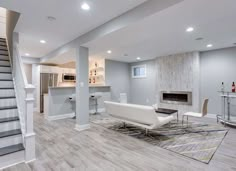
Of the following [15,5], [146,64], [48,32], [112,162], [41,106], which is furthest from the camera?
[146,64]

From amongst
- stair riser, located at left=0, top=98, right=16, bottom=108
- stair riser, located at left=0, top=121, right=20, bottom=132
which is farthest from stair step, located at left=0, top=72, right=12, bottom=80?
stair riser, located at left=0, top=121, right=20, bottom=132

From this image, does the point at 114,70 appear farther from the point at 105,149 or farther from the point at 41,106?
the point at 105,149

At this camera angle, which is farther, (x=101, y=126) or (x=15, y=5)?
(x=101, y=126)

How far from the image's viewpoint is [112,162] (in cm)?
240

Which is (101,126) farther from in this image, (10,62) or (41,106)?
(41,106)

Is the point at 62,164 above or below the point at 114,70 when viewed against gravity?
below

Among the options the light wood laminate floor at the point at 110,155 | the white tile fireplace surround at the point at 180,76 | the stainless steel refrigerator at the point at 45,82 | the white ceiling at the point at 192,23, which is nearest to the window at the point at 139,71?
the white tile fireplace surround at the point at 180,76

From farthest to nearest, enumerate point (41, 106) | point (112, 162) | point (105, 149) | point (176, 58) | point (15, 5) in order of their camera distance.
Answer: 1. point (41, 106)
2. point (176, 58)
3. point (105, 149)
4. point (15, 5)
5. point (112, 162)

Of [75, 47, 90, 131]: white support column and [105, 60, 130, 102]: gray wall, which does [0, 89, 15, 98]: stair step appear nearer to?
[75, 47, 90, 131]: white support column

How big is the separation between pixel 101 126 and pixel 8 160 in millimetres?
2534

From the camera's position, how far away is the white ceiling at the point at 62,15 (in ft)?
8.27

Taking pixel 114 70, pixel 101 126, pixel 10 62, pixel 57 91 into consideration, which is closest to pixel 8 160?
pixel 101 126

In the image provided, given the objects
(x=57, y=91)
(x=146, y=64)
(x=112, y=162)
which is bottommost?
(x=112, y=162)

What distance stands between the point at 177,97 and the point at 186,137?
3023mm
